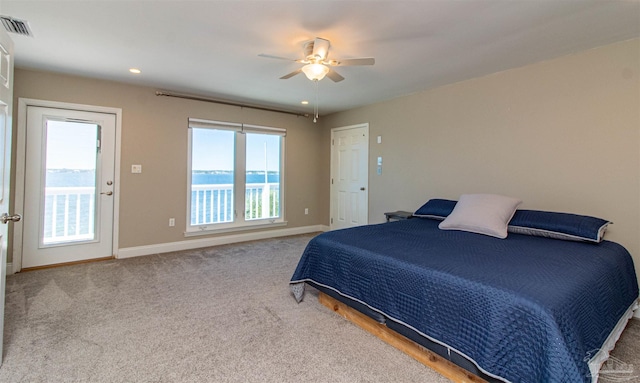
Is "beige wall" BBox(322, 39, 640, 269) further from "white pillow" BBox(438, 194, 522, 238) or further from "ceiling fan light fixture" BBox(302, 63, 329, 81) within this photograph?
"ceiling fan light fixture" BBox(302, 63, 329, 81)

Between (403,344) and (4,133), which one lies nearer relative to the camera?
(4,133)

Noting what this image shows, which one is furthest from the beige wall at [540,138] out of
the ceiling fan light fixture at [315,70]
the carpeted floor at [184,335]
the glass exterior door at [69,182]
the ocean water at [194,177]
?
the glass exterior door at [69,182]

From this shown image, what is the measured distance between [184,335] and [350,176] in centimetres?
368

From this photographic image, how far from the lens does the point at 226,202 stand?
4727mm

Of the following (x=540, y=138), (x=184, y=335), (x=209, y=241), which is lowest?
(x=184, y=335)

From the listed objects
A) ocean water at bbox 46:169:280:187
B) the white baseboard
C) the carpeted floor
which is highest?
ocean water at bbox 46:169:280:187

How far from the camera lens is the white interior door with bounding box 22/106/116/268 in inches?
133

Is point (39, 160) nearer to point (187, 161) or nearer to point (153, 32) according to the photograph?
point (187, 161)

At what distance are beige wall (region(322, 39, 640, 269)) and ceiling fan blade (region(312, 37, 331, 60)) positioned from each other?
2036 mm

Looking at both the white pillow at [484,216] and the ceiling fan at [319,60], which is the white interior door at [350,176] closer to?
the white pillow at [484,216]

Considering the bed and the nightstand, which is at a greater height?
the nightstand

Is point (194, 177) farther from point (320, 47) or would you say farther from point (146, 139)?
point (320, 47)

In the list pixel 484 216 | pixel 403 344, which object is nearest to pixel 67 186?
pixel 403 344

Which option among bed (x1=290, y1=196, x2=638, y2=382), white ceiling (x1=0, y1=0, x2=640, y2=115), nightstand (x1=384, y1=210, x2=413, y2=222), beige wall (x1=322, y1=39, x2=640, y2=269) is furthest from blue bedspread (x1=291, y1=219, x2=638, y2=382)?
white ceiling (x1=0, y1=0, x2=640, y2=115)
